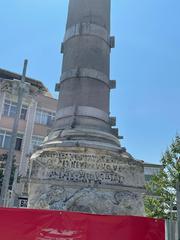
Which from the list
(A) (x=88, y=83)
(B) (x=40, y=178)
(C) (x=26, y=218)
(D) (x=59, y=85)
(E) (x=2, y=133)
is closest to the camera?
(C) (x=26, y=218)

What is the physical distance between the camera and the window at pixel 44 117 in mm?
31469

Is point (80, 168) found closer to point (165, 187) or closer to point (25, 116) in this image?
point (165, 187)

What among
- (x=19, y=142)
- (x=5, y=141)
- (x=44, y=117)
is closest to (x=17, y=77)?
(x=44, y=117)

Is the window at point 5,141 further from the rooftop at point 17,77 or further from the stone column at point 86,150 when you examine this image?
the stone column at point 86,150

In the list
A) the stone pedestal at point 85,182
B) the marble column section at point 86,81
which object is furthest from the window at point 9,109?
the stone pedestal at point 85,182

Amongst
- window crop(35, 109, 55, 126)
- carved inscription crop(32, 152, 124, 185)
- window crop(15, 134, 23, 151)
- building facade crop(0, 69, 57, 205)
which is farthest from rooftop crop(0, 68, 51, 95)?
carved inscription crop(32, 152, 124, 185)

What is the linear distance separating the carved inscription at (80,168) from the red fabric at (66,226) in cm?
240

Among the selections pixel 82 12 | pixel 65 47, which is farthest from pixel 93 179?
pixel 82 12

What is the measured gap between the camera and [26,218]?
15.4ft

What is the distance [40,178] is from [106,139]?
6.48 feet

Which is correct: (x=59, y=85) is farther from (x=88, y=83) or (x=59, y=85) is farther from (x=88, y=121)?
(x=88, y=121)

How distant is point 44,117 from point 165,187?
49.5ft

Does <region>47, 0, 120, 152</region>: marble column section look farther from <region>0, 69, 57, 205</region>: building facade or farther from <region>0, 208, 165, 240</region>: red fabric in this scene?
<region>0, 69, 57, 205</region>: building facade

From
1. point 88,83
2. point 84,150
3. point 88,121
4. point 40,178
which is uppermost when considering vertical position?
point 88,83
